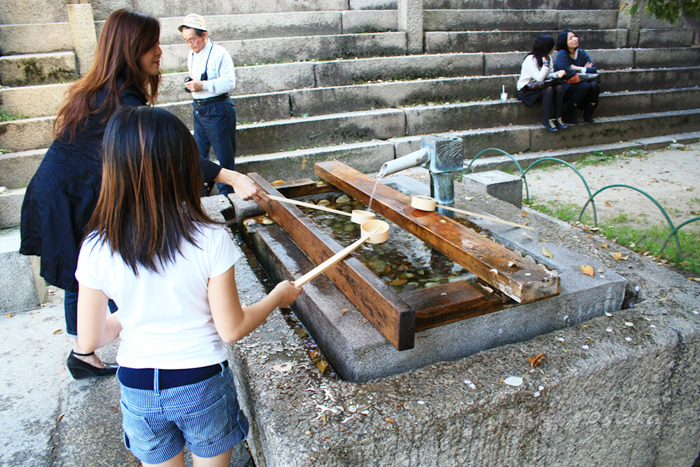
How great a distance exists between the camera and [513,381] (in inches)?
65.3

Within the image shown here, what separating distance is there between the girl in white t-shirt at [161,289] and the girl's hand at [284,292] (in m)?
0.07

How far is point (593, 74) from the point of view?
726 centimetres

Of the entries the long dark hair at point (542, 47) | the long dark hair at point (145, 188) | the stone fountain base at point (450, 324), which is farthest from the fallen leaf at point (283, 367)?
the long dark hair at point (542, 47)

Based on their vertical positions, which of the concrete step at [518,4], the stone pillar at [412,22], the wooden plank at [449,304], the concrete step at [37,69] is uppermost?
the concrete step at [518,4]

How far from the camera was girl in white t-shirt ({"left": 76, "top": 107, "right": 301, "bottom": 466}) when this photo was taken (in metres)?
1.26

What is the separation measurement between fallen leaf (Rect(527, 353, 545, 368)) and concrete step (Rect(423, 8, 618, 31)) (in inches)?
293

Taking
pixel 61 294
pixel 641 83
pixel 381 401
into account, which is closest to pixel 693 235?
pixel 381 401

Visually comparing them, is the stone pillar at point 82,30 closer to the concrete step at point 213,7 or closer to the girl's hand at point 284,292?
the concrete step at point 213,7

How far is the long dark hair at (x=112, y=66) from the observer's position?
1.98 m

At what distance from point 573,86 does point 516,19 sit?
7.76 feet

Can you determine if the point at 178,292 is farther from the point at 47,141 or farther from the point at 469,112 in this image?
the point at 469,112

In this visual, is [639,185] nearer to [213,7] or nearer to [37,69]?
[213,7]

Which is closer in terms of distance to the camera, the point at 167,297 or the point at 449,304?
the point at 167,297

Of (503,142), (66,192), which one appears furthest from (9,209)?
(503,142)
